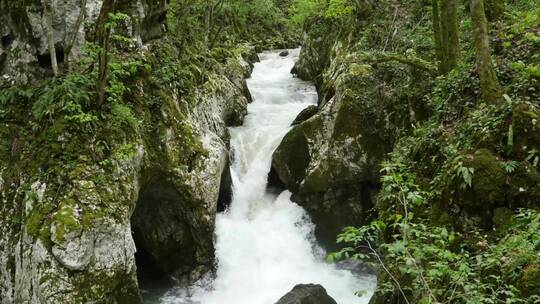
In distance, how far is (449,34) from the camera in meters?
9.48

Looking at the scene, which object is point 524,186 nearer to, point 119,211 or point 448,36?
point 448,36

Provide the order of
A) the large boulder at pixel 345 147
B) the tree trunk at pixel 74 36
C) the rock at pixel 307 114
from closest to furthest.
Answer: the tree trunk at pixel 74 36
the large boulder at pixel 345 147
the rock at pixel 307 114

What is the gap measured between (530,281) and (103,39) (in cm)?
787

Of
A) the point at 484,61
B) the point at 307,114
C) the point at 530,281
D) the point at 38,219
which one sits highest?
A: the point at 484,61

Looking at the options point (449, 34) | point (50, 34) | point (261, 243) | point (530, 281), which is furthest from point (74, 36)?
point (530, 281)

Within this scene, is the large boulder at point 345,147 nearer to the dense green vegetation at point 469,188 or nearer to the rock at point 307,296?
the dense green vegetation at point 469,188

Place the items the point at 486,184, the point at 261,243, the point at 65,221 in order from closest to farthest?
1. the point at 486,184
2. the point at 65,221
3. the point at 261,243

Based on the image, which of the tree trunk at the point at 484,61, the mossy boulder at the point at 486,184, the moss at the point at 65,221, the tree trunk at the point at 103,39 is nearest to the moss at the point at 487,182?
the mossy boulder at the point at 486,184

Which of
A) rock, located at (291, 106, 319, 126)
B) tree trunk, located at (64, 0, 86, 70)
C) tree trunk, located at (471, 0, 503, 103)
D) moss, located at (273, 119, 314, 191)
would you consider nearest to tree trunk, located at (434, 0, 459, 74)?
tree trunk, located at (471, 0, 503, 103)

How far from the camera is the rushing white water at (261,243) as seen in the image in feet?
35.5

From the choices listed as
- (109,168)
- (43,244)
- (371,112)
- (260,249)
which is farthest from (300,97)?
(43,244)

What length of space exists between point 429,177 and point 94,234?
20.1ft

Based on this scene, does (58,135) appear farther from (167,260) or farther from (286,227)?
(286,227)

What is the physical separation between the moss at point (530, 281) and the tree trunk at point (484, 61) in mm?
3642
